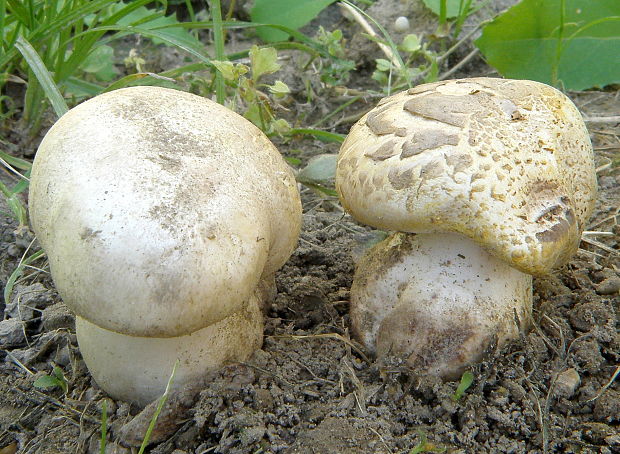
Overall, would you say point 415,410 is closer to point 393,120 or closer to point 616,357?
point 616,357

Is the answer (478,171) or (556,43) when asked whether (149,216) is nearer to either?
(478,171)

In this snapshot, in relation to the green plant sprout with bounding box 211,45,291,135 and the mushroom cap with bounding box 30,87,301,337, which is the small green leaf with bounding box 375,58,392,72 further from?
the mushroom cap with bounding box 30,87,301,337

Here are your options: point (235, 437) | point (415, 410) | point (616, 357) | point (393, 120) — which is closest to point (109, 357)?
point (235, 437)

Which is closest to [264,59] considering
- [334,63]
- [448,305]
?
[334,63]

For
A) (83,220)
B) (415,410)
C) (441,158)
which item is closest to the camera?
Result: (83,220)

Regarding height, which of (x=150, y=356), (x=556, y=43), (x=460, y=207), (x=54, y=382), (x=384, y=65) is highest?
(x=460, y=207)
